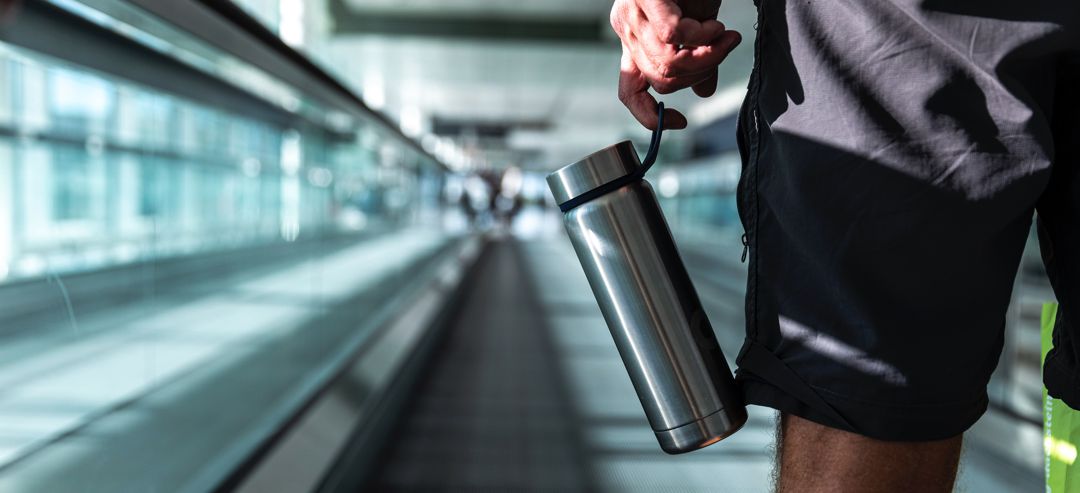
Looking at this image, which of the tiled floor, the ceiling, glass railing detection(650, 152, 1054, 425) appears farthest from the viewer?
the ceiling

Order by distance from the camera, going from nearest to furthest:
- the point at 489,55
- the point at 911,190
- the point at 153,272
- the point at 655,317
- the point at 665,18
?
the point at 911,190 → the point at 665,18 → the point at 655,317 → the point at 153,272 → the point at 489,55

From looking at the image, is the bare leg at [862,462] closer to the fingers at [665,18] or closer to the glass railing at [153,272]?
the fingers at [665,18]

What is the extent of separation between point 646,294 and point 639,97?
222 mm

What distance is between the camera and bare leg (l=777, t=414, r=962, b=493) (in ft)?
2.12

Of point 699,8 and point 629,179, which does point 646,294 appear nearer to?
point 629,179

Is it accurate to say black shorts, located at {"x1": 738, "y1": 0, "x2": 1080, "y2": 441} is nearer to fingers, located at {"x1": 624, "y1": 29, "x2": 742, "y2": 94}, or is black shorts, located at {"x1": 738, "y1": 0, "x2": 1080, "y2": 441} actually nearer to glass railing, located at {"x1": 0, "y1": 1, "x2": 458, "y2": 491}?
fingers, located at {"x1": 624, "y1": 29, "x2": 742, "y2": 94}

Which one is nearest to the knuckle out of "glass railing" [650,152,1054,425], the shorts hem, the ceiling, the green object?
the shorts hem

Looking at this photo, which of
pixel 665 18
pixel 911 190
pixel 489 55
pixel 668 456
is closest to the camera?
pixel 911 190

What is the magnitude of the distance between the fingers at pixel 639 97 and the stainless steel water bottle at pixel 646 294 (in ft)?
0.09

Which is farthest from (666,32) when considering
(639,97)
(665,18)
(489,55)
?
(489,55)

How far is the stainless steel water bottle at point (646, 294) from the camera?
2.75 feet

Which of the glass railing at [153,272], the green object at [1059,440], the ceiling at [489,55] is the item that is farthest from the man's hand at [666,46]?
the ceiling at [489,55]

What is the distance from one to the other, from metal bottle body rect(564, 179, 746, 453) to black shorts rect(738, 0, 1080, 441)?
0.16m

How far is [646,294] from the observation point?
876mm
